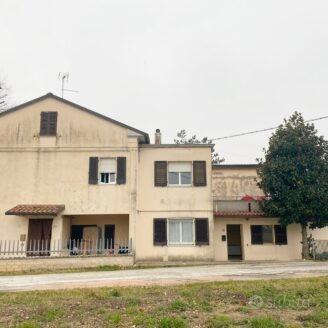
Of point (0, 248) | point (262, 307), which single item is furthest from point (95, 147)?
point (262, 307)

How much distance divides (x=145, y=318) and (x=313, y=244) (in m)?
18.6

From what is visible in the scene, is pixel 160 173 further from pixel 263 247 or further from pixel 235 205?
pixel 263 247

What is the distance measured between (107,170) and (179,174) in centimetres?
415

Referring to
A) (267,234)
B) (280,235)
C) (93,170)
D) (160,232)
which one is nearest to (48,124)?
(93,170)

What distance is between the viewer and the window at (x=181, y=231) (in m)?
22.6

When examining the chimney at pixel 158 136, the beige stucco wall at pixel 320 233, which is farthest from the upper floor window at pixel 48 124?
the beige stucco wall at pixel 320 233

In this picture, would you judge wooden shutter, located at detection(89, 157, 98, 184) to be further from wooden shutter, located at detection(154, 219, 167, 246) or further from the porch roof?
wooden shutter, located at detection(154, 219, 167, 246)

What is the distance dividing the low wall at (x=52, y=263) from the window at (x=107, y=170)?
504cm

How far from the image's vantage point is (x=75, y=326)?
7.35 meters

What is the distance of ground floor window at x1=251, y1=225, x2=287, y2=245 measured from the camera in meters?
24.4

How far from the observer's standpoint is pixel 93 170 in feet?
74.5

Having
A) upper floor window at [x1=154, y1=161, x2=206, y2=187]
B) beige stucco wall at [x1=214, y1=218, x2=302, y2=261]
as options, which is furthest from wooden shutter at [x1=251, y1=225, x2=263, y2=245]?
upper floor window at [x1=154, y1=161, x2=206, y2=187]

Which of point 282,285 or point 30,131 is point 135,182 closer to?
point 30,131

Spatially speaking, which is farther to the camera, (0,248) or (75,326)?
(0,248)
